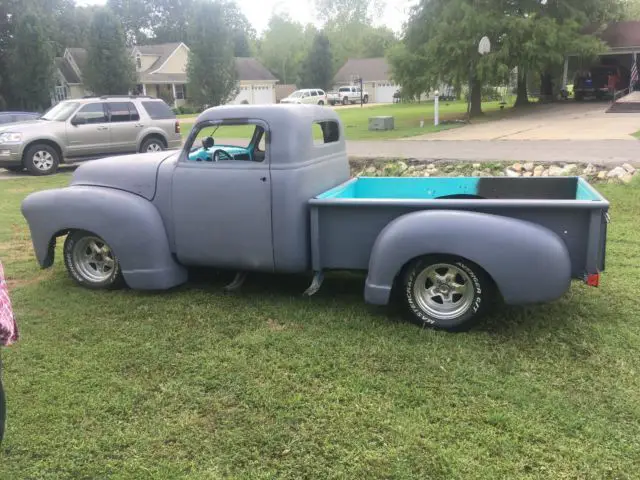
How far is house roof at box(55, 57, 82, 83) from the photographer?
170 feet

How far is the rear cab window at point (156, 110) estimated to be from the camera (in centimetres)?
1530

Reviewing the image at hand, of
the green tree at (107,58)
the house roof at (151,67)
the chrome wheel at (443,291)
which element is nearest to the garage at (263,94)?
the house roof at (151,67)

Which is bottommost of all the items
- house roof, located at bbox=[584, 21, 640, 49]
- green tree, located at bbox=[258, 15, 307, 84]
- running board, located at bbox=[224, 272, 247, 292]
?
running board, located at bbox=[224, 272, 247, 292]

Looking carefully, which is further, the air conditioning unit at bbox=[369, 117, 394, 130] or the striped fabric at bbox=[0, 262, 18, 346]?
the air conditioning unit at bbox=[369, 117, 394, 130]

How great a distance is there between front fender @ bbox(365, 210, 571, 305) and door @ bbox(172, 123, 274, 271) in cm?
112

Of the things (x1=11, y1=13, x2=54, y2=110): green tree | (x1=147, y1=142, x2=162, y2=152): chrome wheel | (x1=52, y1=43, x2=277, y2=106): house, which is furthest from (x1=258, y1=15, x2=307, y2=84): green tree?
(x1=147, y1=142, x2=162, y2=152): chrome wheel

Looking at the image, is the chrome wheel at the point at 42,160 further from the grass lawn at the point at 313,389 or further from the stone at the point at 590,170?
the stone at the point at 590,170

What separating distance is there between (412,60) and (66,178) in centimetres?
1637

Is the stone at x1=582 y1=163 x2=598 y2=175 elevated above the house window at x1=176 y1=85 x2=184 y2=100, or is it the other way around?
the house window at x1=176 y1=85 x2=184 y2=100

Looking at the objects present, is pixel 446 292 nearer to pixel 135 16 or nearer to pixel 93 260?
pixel 93 260

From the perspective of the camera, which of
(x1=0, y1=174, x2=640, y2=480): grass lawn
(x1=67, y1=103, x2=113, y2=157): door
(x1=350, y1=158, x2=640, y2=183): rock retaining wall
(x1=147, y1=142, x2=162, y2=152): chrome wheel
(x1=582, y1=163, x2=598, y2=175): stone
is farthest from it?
(x1=147, y1=142, x2=162, y2=152): chrome wheel

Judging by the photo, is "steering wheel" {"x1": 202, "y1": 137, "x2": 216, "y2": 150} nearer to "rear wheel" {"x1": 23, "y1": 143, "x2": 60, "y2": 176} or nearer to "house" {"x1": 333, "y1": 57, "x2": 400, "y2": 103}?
"rear wheel" {"x1": 23, "y1": 143, "x2": 60, "y2": 176}

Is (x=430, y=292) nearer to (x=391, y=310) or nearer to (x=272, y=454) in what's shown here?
(x=391, y=310)

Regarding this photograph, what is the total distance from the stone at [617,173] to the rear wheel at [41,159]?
12.2 m
